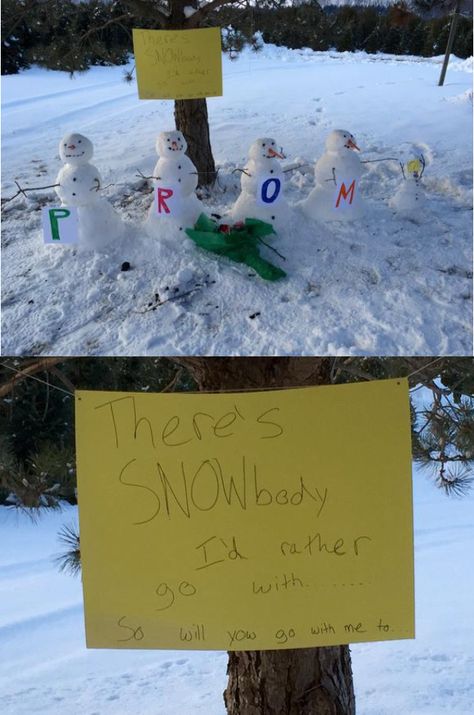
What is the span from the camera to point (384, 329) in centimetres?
124

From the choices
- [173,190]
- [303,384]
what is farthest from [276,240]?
[303,384]

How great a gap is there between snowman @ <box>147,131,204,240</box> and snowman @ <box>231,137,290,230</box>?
4.0 inches

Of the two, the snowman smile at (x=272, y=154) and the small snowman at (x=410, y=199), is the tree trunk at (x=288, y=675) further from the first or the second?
the small snowman at (x=410, y=199)

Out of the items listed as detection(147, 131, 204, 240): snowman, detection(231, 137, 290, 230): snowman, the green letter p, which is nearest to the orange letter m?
detection(231, 137, 290, 230): snowman

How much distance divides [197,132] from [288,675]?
4.68 feet

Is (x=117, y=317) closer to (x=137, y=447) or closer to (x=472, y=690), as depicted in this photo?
(x=137, y=447)

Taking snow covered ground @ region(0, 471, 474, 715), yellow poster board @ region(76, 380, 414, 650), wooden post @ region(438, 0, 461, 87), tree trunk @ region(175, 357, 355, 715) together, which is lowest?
snow covered ground @ region(0, 471, 474, 715)

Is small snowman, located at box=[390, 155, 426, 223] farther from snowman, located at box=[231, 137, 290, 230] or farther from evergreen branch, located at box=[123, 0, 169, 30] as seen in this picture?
evergreen branch, located at box=[123, 0, 169, 30]

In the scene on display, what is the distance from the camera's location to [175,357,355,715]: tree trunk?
0.78 m

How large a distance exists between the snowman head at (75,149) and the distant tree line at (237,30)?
1.38 ft

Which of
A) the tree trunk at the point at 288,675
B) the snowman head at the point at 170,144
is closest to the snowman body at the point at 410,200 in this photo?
the snowman head at the point at 170,144

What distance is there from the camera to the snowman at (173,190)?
55.7 inches

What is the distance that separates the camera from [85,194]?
4.60ft

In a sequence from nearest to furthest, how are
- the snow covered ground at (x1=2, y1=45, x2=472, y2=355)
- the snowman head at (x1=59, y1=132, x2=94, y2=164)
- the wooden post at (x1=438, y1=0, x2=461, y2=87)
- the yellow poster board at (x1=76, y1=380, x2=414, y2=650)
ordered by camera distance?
the yellow poster board at (x1=76, y1=380, x2=414, y2=650) → the snow covered ground at (x1=2, y1=45, x2=472, y2=355) → the snowman head at (x1=59, y1=132, x2=94, y2=164) → the wooden post at (x1=438, y1=0, x2=461, y2=87)
